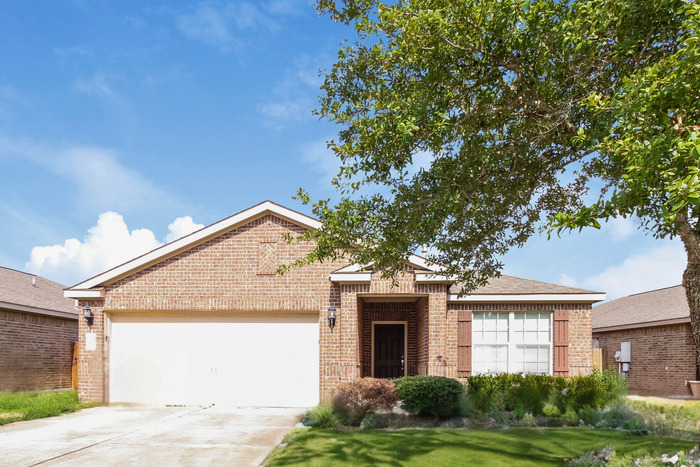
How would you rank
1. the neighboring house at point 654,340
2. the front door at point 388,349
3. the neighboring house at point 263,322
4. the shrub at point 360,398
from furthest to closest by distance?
the neighboring house at point 654,340, the front door at point 388,349, the neighboring house at point 263,322, the shrub at point 360,398

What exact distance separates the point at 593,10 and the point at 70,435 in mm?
11833

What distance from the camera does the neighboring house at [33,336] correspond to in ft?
62.3

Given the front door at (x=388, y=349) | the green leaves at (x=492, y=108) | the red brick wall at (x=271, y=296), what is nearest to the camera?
the green leaves at (x=492, y=108)

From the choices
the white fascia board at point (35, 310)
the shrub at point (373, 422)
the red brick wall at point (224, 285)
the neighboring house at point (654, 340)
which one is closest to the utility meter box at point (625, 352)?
the neighboring house at point (654, 340)

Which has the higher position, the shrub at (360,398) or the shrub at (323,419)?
the shrub at (360,398)

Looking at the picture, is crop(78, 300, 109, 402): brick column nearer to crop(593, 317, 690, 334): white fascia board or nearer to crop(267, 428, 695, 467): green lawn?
crop(267, 428, 695, 467): green lawn

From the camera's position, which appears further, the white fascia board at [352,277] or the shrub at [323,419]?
the white fascia board at [352,277]

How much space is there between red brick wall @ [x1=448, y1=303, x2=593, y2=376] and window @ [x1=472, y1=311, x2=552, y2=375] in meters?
0.21

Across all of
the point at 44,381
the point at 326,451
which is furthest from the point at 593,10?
the point at 44,381

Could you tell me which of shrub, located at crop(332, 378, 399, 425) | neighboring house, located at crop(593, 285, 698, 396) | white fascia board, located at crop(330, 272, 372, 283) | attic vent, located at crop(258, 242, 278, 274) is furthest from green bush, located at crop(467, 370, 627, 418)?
attic vent, located at crop(258, 242, 278, 274)

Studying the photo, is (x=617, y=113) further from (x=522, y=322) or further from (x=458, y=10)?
(x=522, y=322)

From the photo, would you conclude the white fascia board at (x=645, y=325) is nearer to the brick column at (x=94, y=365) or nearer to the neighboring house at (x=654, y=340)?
the neighboring house at (x=654, y=340)

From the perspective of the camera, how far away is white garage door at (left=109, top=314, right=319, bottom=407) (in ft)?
54.1

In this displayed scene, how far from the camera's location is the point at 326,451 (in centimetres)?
952
